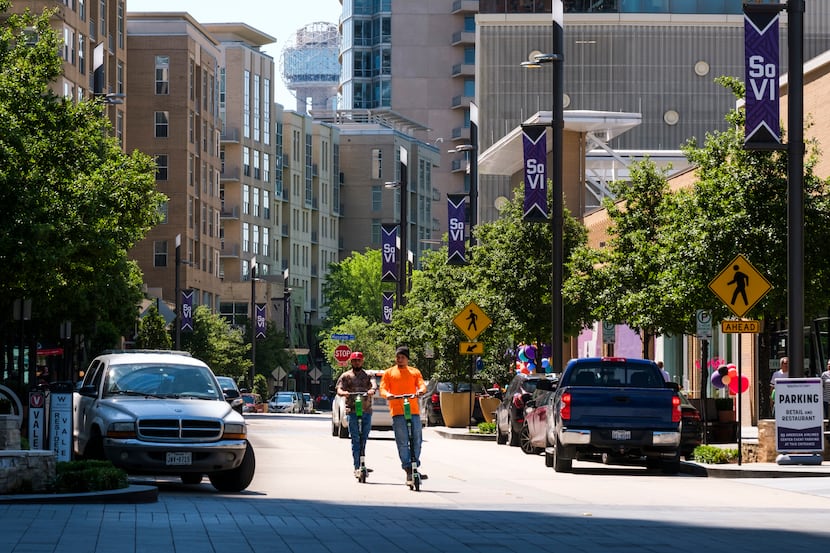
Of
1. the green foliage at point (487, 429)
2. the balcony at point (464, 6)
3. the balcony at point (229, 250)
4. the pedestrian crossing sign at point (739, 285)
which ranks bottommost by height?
the green foliage at point (487, 429)

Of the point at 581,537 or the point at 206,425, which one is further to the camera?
the point at 206,425

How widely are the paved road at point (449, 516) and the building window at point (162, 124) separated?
3460 inches

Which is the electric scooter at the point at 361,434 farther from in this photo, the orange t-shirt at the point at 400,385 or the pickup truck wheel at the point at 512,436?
the pickup truck wheel at the point at 512,436

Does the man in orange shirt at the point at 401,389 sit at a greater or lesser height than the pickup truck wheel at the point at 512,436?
greater

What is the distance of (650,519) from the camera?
17719 mm

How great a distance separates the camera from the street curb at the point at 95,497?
17891 mm

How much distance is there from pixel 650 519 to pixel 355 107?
547 feet

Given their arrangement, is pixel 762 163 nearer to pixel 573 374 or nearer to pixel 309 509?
pixel 573 374

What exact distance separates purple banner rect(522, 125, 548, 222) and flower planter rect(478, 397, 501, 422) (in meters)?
12.5

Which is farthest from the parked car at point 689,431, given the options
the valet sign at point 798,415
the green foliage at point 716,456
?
the valet sign at point 798,415

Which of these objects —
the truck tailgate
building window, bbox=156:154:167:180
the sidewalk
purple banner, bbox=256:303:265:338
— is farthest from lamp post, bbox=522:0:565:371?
building window, bbox=156:154:167:180

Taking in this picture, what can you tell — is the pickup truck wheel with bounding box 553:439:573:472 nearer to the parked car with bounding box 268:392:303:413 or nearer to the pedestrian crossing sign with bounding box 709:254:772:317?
the pedestrian crossing sign with bounding box 709:254:772:317

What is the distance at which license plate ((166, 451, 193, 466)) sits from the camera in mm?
20953

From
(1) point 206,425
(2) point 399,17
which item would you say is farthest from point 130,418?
(2) point 399,17
